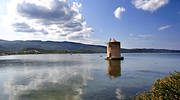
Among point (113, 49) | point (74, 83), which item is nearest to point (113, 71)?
point (74, 83)

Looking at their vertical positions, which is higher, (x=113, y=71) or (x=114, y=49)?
(x=114, y=49)

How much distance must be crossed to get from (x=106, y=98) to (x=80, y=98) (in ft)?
6.41

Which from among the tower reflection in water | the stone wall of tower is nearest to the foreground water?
the tower reflection in water

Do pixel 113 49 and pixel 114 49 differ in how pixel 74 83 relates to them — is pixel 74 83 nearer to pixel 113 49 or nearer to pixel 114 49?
pixel 113 49

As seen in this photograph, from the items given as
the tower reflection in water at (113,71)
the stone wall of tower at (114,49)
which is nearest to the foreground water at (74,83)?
the tower reflection in water at (113,71)

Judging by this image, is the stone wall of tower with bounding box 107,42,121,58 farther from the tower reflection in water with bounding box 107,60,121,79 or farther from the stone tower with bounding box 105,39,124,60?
the tower reflection in water with bounding box 107,60,121,79

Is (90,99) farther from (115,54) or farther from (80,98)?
(115,54)

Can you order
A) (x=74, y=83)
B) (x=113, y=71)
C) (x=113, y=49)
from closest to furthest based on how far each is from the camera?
(x=74, y=83) → (x=113, y=71) → (x=113, y=49)

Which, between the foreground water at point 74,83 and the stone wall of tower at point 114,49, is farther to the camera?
the stone wall of tower at point 114,49

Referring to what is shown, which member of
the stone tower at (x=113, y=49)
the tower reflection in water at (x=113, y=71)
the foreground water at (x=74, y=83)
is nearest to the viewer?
the foreground water at (x=74, y=83)

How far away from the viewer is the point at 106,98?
9023 mm

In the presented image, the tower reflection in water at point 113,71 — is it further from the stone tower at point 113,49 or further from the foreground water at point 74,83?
the stone tower at point 113,49

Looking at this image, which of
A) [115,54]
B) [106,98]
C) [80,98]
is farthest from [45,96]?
[115,54]

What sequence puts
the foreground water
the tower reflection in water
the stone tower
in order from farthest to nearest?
the stone tower < the tower reflection in water < the foreground water
